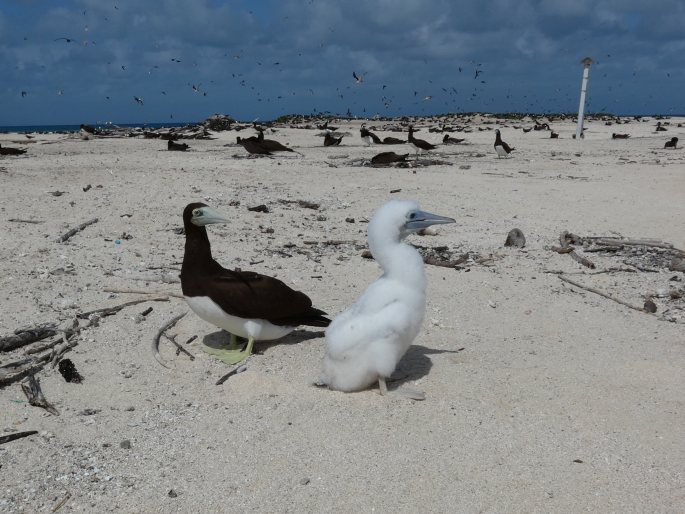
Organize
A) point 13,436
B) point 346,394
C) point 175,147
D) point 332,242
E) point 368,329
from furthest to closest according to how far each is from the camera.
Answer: point 175,147
point 332,242
point 346,394
point 368,329
point 13,436

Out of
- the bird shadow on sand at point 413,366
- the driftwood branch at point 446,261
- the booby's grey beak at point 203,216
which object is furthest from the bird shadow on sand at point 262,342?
the driftwood branch at point 446,261

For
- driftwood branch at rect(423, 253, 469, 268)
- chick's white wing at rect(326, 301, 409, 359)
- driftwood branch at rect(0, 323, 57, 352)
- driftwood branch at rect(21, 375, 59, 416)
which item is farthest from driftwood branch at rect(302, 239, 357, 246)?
driftwood branch at rect(21, 375, 59, 416)

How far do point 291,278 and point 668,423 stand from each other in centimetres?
420

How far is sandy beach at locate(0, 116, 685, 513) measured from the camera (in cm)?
341

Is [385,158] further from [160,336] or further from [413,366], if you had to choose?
[413,366]

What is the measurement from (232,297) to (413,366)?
1.56 metres

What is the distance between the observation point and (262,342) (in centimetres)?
555

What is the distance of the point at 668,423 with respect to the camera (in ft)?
12.9

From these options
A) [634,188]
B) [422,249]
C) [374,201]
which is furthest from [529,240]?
[634,188]

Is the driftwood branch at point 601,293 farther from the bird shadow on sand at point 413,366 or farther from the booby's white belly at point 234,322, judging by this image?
the booby's white belly at point 234,322

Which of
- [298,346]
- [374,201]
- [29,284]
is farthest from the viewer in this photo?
[374,201]

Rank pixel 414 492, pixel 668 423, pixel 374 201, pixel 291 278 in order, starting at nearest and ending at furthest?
1. pixel 414 492
2. pixel 668 423
3. pixel 291 278
4. pixel 374 201

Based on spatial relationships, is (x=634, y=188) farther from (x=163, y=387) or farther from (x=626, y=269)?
(x=163, y=387)

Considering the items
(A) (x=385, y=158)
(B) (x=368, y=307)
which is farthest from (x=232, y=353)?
(A) (x=385, y=158)
